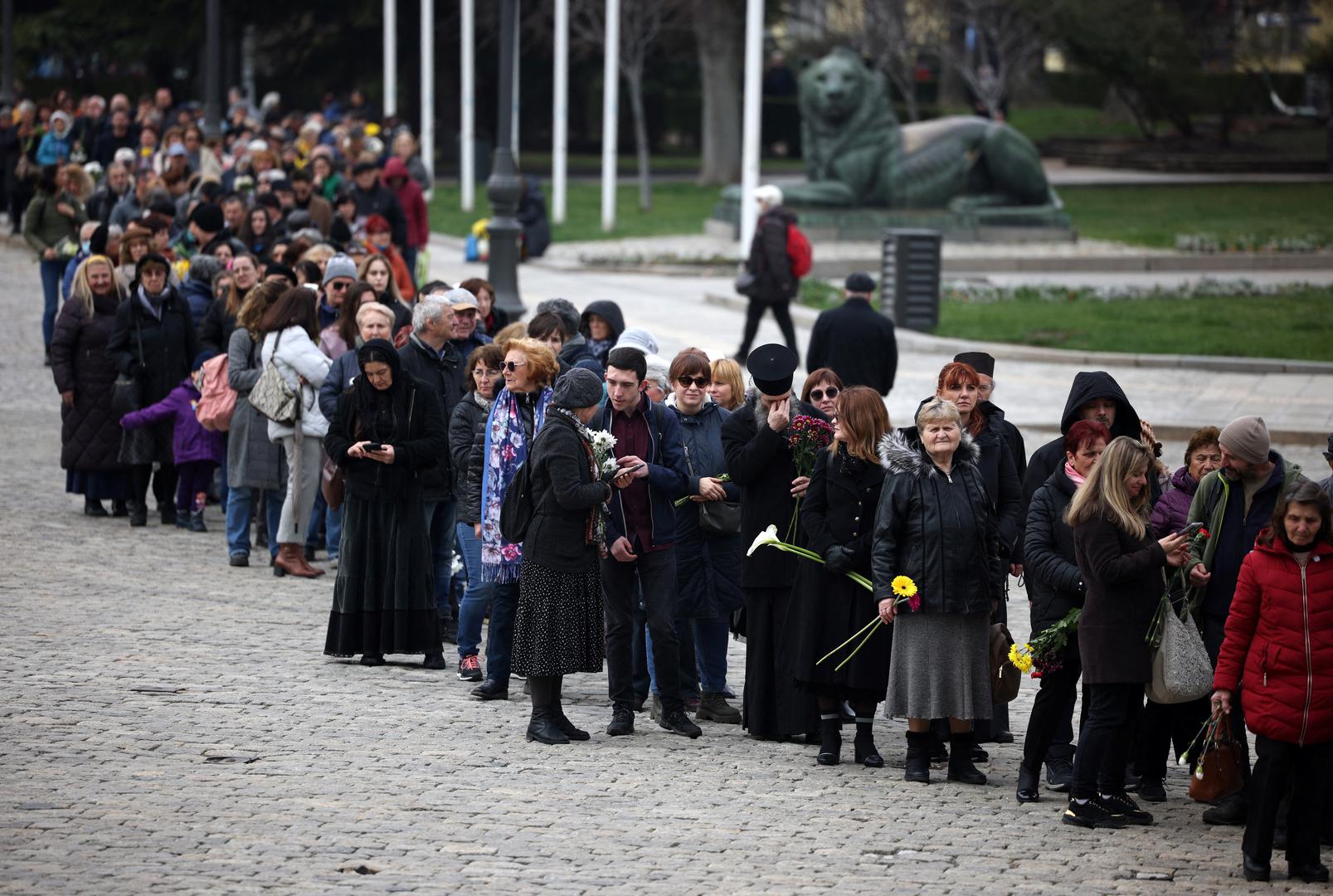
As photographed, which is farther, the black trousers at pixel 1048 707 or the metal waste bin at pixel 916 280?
the metal waste bin at pixel 916 280

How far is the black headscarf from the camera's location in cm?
1009

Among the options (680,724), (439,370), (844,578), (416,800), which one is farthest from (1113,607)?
(439,370)

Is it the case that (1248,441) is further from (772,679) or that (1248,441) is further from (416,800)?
(416,800)

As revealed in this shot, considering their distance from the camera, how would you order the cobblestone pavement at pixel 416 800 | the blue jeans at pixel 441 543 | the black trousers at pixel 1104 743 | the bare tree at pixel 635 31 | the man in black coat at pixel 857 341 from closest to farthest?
the cobblestone pavement at pixel 416 800, the black trousers at pixel 1104 743, the blue jeans at pixel 441 543, the man in black coat at pixel 857 341, the bare tree at pixel 635 31

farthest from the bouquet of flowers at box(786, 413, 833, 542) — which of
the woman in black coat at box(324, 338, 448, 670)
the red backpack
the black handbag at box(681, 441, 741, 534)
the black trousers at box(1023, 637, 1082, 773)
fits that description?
the red backpack

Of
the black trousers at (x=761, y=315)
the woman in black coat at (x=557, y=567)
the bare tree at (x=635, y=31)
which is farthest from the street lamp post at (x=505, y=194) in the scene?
the bare tree at (x=635, y=31)

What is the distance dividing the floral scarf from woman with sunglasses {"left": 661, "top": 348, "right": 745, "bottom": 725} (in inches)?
27.5

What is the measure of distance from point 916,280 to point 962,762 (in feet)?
51.2

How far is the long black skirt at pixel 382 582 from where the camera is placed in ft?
33.0

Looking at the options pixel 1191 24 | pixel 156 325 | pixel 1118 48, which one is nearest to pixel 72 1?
pixel 1118 48

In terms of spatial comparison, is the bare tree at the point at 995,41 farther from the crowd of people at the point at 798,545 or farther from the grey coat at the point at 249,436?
the crowd of people at the point at 798,545

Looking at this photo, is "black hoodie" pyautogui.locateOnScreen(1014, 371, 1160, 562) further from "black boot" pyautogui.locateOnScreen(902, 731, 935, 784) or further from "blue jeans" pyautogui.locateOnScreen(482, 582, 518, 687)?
"blue jeans" pyautogui.locateOnScreen(482, 582, 518, 687)

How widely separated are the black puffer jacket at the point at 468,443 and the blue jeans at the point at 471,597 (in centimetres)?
10

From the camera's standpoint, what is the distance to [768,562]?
9102mm
